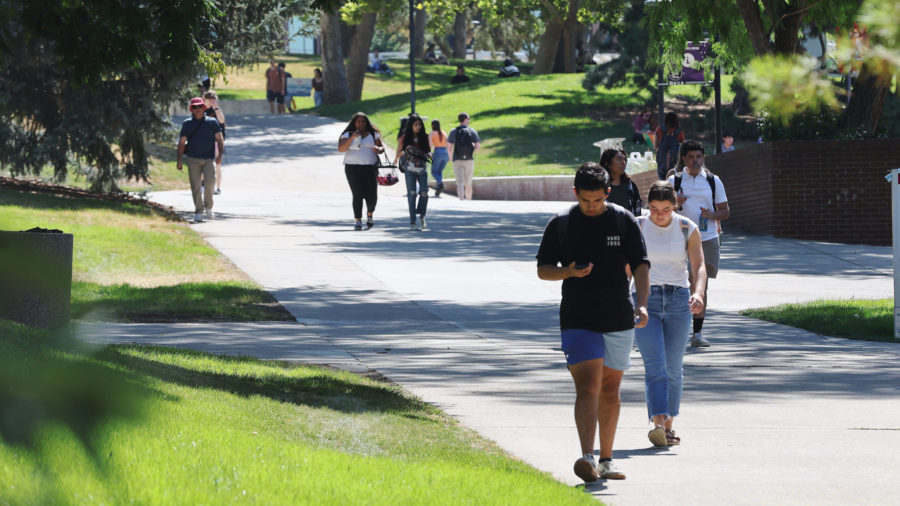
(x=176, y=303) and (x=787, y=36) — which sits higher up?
(x=787, y=36)

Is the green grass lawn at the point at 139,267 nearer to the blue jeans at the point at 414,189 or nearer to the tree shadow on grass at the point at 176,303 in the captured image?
the tree shadow on grass at the point at 176,303

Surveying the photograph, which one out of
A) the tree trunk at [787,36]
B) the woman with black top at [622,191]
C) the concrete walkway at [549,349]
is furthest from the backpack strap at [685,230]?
the tree trunk at [787,36]

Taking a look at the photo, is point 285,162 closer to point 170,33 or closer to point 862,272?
point 862,272

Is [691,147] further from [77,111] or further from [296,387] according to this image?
[77,111]

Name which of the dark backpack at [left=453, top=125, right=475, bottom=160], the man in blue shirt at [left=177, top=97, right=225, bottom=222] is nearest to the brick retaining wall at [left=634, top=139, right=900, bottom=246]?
the dark backpack at [left=453, top=125, right=475, bottom=160]

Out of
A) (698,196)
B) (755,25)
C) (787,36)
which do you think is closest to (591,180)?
(698,196)

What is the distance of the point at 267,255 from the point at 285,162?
16.5 m

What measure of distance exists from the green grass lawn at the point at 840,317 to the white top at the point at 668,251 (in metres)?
5.18

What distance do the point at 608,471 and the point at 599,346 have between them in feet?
2.09

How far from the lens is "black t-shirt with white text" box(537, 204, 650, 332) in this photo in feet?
22.9

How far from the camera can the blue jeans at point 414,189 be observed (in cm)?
2141

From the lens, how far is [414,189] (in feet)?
71.7

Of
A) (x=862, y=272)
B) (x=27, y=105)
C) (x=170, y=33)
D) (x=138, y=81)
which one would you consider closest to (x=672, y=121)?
(x=862, y=272)

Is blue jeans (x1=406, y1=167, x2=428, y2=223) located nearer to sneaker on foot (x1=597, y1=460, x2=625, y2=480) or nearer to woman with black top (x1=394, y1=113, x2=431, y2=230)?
woman with black top (x1=394, y1=113, x2=431, y2=230)
